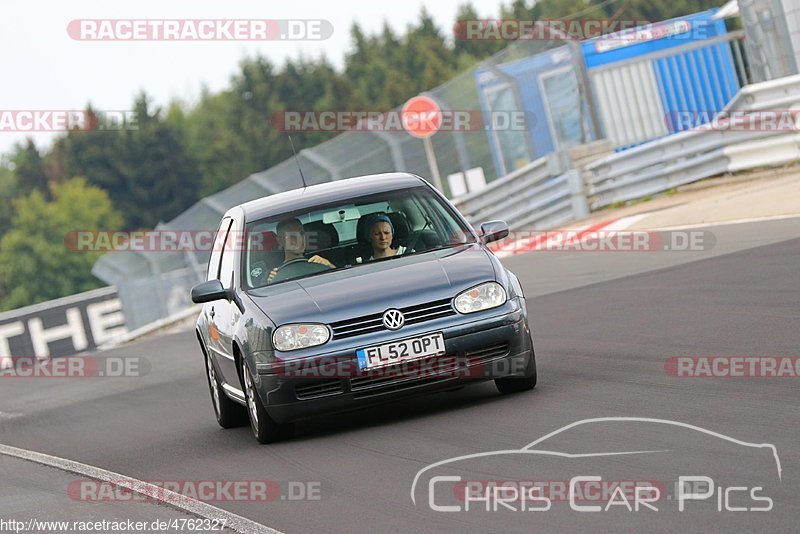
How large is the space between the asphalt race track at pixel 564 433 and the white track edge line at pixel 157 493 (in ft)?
0.31

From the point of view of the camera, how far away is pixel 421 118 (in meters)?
24.6

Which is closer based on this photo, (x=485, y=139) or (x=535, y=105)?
(x=485, y=139)

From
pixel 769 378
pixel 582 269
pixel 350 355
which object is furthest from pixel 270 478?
pixel 582 269

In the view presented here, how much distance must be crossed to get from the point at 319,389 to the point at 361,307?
52cm

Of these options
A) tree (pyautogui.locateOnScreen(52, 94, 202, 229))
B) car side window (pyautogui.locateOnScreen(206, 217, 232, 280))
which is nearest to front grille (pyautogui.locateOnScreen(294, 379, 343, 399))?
car side window (pyautogui.locateOnScreen(206, 217, 232, 280))

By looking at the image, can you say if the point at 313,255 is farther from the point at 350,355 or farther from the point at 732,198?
the point at 732,198

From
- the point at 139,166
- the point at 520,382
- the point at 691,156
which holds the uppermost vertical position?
the point at 520,382

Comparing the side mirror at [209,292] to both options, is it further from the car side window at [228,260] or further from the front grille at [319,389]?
the front grille at [319,389]

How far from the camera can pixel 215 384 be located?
395 inches

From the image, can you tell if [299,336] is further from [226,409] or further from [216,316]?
[226,409]

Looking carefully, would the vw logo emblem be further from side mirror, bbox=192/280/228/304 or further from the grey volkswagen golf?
side mirror, bbox=192/280/228/304

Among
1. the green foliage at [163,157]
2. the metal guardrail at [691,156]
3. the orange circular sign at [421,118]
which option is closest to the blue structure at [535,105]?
the orange circular sign at [421,118]

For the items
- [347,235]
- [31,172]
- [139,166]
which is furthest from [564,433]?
[31,172]

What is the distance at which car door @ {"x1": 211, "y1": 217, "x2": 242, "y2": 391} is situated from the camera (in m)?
8.94
